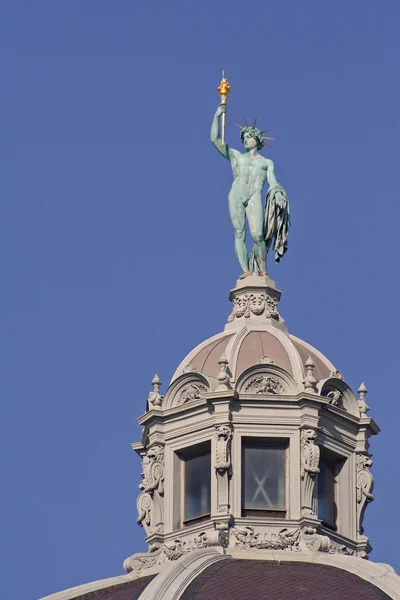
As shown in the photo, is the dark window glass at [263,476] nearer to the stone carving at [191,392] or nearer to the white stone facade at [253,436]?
the white stone facade at [253,436]

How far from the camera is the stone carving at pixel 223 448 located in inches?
3588

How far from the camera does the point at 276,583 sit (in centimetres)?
8650

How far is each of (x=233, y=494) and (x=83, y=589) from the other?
17.9ft

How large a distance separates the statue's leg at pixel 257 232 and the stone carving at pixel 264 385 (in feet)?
16.2

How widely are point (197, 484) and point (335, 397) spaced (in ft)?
16.9

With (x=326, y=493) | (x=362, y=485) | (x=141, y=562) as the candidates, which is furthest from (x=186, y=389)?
(x=362, y=485)

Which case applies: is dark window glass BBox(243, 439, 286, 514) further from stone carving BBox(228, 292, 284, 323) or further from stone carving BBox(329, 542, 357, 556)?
stone carving BBox(228, 292, 284, 323)

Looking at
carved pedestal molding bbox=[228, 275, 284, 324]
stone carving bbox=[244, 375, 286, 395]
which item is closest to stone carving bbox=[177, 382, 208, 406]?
stone carving bbox=[244, 375, 286, 395]

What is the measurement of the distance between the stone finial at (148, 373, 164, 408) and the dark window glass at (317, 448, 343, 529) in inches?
219

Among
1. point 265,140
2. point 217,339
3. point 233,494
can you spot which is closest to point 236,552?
point 233,494

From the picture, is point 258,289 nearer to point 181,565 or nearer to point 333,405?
point 333,405

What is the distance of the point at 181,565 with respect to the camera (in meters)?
87.3

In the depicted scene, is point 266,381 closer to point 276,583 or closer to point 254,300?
point 254,300

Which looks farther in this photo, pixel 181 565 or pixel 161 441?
pixel 161 441
